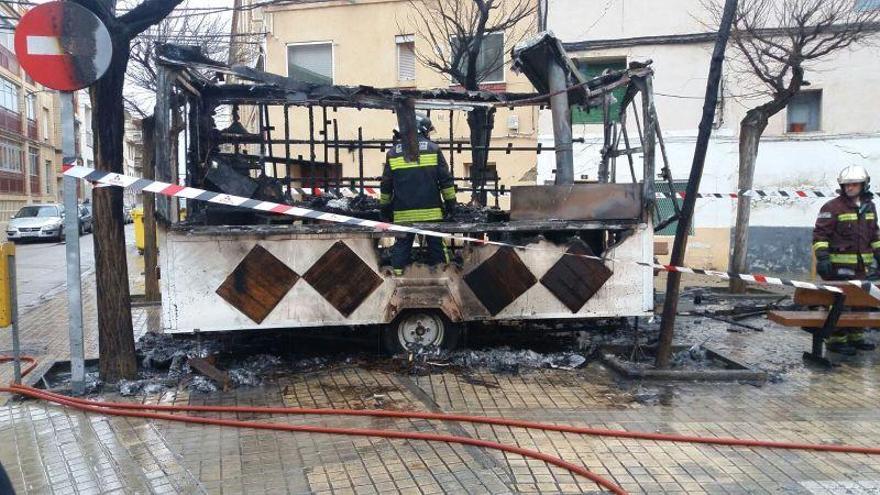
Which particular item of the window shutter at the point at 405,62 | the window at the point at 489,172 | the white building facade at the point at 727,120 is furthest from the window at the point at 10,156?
the white building facade at the point at 727,120

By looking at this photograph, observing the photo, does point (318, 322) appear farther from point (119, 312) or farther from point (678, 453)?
point (678, 453)

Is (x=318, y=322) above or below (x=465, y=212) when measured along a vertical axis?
below

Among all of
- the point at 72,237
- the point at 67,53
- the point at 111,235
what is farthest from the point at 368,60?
the point at 72,237

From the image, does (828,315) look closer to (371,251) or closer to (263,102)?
(371,251)

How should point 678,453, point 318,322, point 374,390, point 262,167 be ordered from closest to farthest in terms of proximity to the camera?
point 678,453 → point 374,390 → point 318,322 → point 262,167

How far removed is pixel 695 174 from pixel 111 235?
4.87 meters

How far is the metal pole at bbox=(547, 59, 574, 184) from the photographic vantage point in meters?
7.50

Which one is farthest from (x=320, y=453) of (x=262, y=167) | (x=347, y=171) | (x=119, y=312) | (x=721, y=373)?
(x=347, y=171)

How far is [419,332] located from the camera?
7.01 metres

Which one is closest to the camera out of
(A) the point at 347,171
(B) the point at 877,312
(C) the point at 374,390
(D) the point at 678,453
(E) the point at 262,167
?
(D) the point at 678,453

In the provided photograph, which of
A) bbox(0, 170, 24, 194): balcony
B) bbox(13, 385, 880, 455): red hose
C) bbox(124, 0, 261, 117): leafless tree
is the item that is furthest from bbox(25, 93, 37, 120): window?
bbox(13, 385, 880, 455): red hose

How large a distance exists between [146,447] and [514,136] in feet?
49.1

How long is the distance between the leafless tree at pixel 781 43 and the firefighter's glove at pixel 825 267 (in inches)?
186

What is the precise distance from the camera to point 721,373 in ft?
20.9
